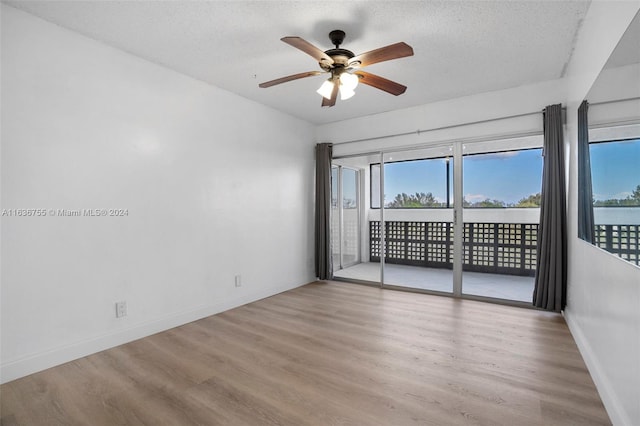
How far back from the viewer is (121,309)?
2723 millimetres

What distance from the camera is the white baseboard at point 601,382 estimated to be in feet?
5.09

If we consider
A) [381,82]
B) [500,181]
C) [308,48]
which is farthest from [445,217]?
[308,48]

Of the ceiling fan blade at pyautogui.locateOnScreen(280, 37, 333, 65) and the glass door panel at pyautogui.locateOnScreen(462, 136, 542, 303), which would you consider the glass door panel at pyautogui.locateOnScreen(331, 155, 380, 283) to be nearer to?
the glass door panel at pyautogui.locateOnScreen(462, 136, 542, 303)

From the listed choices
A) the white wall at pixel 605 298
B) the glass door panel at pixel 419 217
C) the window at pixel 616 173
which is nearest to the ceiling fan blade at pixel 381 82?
the white wall at pixel 605 298

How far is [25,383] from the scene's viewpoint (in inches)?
82.9

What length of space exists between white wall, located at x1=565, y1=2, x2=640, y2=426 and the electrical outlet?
11.1 ft

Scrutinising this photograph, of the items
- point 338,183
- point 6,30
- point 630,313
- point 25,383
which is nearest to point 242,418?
point 25,383

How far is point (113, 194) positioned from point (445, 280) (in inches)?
178

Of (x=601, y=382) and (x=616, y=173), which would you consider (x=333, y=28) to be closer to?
(x=616, y=173)

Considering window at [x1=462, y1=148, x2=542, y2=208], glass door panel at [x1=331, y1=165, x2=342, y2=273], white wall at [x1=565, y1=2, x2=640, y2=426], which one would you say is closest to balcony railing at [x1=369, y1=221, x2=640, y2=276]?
window at [x1=462, y1=148, x2=542, y2=208]

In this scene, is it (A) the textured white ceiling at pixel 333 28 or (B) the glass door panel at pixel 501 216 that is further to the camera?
(B) the glass door panel at pixel 501 216

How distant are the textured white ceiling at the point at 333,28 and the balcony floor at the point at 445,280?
2.62m

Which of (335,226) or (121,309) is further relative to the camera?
(335,226)

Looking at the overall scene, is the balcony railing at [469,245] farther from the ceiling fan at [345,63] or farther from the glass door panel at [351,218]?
the ceiling fan at [345,63]
